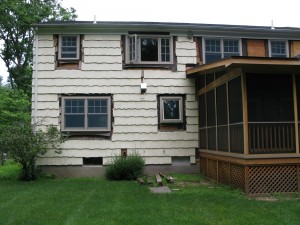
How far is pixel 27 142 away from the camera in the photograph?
11492 mm

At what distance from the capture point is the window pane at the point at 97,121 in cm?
1294

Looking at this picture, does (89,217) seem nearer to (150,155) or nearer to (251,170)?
(251,170)

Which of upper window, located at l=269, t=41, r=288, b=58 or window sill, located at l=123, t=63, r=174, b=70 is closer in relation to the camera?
window sill, located at l=123, t=63, r=174, b=70

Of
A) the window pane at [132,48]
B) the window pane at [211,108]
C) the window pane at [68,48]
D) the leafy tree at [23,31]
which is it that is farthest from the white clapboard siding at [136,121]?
the leafy tree at [23,31]

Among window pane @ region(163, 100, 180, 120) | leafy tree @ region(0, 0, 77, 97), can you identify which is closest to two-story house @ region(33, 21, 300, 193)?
window pane @ region(163, 100, 180, 120)

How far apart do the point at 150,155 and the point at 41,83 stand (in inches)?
186

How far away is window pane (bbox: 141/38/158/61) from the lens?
1337cm

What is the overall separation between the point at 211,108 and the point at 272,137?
278 cm

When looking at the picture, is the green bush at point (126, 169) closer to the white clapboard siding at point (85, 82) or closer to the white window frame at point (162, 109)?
the white window frame at point (162, 109)

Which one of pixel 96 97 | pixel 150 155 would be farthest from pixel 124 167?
pixel 96 97

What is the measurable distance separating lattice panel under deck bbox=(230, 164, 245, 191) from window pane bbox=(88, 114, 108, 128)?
4.98 m

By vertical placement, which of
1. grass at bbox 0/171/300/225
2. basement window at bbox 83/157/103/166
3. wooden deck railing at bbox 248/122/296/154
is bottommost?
grass at bbox 0/171/300/225

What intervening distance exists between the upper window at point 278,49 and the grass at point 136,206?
247 inches

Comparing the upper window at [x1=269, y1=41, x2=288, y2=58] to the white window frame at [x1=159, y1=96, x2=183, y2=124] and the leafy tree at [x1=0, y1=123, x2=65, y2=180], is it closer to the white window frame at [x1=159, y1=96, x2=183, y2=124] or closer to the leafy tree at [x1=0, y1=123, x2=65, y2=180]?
the white window frame at [x1=159, y1=96, x2=183, y2=124]
